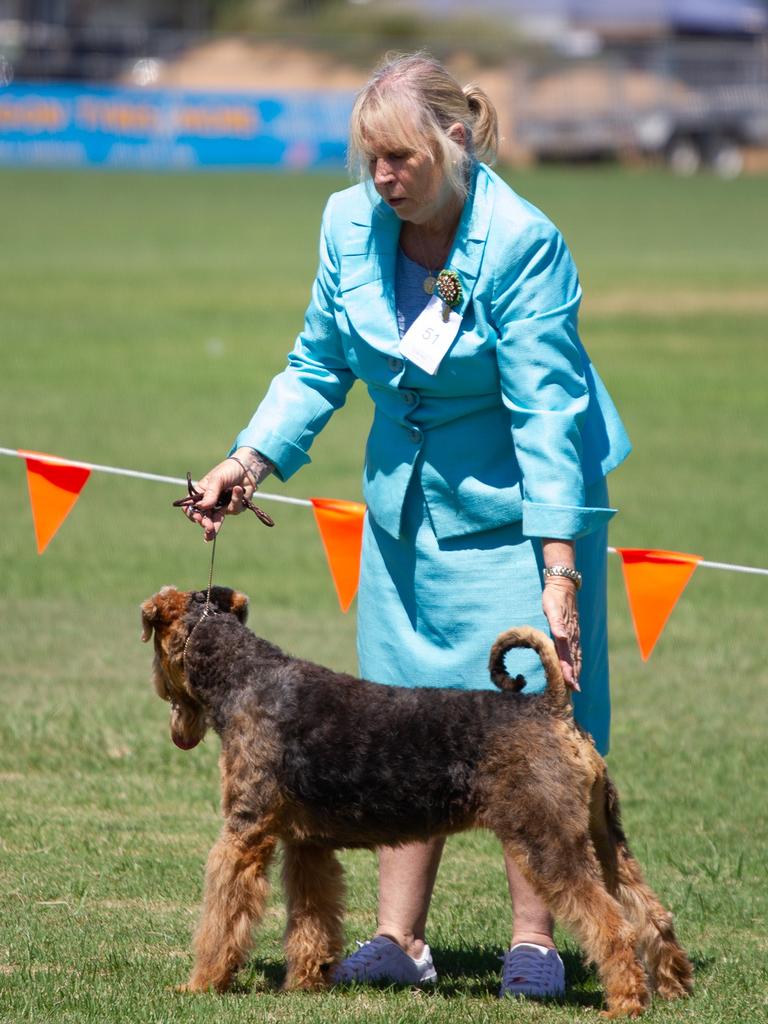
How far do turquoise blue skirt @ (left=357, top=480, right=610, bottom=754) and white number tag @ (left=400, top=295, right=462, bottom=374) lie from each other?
0.39 m

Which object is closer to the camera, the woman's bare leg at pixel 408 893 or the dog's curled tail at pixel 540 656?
the dog's curled tail at pixel 540 656

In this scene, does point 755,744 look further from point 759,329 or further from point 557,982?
point 759,329

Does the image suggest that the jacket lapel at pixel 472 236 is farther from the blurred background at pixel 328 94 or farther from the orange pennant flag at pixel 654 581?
the blurred background at pixel 328 94

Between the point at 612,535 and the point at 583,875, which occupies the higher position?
the point at 612,535

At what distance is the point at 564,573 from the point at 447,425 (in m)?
0.58

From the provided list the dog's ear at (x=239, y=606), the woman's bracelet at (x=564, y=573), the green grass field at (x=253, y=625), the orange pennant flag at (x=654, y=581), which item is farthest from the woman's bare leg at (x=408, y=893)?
the orange pennant flag at (x=654, y=581)

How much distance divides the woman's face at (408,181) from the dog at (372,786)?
4.00 ft

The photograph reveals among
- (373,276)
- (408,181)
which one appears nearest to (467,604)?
(373,276)

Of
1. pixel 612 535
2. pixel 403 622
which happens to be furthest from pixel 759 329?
pixel 403 622

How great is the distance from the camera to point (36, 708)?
7.41 meters

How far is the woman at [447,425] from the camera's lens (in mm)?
4309

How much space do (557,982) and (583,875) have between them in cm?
60

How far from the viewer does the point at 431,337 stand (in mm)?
4414

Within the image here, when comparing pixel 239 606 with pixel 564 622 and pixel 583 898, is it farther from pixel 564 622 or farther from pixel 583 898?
pixel 583 898
